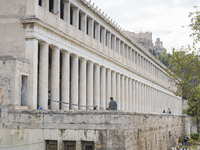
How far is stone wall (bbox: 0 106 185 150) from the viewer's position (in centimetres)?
1923

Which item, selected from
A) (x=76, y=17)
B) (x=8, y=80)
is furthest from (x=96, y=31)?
(x=8, y=80)

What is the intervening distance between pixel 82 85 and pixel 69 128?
18.4 m

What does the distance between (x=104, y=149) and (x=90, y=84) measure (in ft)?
70.1

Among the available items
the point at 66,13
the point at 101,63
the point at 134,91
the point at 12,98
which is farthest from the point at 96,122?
the point at 134,91

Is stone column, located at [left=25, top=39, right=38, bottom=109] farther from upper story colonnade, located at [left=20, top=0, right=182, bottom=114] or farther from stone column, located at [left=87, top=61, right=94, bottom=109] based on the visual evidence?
stone column, located at [left=87, top=61, right=94, bottom=109]

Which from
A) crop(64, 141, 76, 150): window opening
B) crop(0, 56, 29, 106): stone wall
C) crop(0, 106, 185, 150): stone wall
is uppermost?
crop(0, 56, 29, 106): stone wall

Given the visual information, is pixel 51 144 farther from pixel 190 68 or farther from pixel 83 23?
pixel 83 23

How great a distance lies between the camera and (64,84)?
3353cm

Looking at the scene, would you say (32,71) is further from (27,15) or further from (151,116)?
(151,116)

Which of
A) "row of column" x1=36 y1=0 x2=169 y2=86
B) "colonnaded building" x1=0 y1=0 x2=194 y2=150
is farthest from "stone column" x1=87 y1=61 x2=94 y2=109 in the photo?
"row of column" x1=36 y1=0 x2=169 y2=86

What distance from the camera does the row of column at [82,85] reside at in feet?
97.0

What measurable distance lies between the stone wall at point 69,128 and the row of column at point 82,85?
5920mm

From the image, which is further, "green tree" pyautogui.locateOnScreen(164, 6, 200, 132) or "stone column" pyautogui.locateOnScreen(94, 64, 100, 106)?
"stone column" pyautogui.locateOnScreen(94, 64, 100, 106)

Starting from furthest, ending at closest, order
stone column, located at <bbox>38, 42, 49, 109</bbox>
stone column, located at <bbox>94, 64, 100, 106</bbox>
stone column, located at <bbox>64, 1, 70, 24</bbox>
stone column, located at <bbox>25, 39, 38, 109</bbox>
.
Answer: stone column, located at <bbox>94, 64, 100, 106</bbox>, stone column, located at <bbox>64, 1, 70, 24</bbox>, stone column, located at <bbox>38, 42, 49, 109</bbox>, stone column, located at <bbox>25, 39, 38, 109</bbox>
